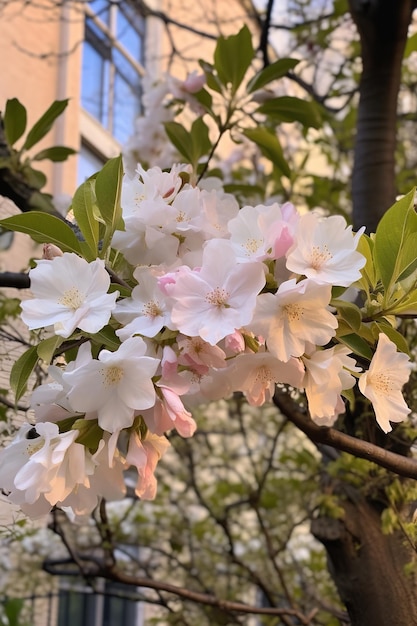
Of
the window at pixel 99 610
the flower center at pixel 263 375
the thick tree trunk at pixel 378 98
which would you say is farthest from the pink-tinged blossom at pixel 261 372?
the window at pixel 99 610

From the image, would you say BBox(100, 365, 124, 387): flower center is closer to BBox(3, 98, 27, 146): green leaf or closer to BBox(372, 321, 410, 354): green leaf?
BBox(372, 321, 410, 354): green leaf

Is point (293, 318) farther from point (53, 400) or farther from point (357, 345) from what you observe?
point (53, 400)

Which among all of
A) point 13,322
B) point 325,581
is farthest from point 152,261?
point 325,581

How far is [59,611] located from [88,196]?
3.26 meters

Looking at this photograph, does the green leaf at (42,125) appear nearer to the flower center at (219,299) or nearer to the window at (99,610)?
the flower center at (219,299)

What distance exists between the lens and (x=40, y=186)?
1354 millimetres

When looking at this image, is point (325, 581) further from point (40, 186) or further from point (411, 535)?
point (40, 186)

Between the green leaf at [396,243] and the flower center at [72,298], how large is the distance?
0.87 feet

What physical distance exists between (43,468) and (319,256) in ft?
0.92

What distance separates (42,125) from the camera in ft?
4.16

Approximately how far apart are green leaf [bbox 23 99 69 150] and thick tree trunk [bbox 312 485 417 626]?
0.85 m

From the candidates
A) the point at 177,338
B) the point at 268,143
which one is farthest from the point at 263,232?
the point at 268,143

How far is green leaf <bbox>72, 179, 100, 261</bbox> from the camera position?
68 centimetres

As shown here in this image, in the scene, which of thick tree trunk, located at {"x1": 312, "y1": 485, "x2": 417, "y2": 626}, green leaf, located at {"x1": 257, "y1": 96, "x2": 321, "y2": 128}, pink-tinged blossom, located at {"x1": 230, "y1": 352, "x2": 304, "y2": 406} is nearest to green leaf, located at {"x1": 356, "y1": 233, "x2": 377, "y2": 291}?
pink-tinged blossom, located at {"x1": 230, "y1": 352, "x2": 304, "y2": 406}
